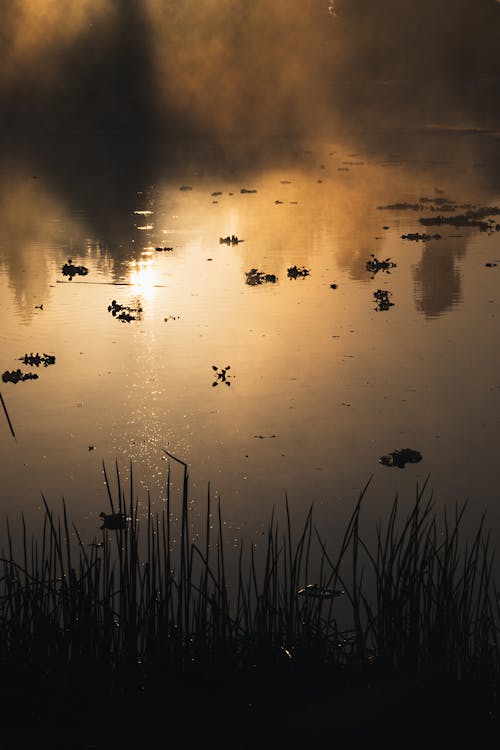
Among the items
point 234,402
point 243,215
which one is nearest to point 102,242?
point 243,215

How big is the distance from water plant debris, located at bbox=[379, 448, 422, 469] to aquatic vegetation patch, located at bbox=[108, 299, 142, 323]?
5088 mm

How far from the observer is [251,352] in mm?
10000

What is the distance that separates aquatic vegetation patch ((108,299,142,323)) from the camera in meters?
11.5

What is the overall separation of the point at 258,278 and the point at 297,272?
0.70 m

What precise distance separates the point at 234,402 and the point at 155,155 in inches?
1127

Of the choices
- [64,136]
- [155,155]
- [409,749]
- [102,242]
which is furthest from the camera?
[64,136]

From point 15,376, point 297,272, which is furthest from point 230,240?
point 15,376

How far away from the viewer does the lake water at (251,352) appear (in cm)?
674

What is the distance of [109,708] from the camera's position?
152 inches

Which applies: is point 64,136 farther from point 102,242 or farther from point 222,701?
point 222,701

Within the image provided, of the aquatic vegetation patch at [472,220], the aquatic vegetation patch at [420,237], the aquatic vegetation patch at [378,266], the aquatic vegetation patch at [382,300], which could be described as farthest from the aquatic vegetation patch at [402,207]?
the aquatic vegetation patch at [382,300]

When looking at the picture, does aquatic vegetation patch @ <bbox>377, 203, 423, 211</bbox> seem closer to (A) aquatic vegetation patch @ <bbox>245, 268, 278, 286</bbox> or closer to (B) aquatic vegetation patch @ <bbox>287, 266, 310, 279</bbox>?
(B) aquatic vegetation patch @ <bbox>287, 266, 310, 279</bbox>

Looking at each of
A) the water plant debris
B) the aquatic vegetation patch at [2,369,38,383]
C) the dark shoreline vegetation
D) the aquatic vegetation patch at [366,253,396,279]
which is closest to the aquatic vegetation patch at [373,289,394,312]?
the aquatic vegetation patch at [366,253,396,279]

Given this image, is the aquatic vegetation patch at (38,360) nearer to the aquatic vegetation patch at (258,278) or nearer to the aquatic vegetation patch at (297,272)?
the aquatic vegetation patch at (258,278)
